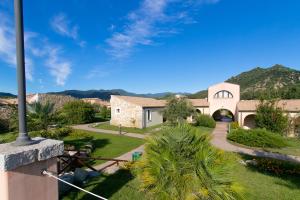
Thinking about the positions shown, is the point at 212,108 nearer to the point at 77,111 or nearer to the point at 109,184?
the point at 77,111

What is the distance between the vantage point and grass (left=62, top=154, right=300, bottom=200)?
611 cm

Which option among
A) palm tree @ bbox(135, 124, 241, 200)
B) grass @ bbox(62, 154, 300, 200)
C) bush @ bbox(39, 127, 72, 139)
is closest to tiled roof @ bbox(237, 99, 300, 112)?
grass @ bbox(62, 154, 300, 200)

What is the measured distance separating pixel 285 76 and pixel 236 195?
300ft

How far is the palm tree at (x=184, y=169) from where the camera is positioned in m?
3.01

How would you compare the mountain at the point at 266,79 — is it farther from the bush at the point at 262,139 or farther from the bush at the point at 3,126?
the bush at the point at 3,126

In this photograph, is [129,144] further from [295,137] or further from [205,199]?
[295,137]

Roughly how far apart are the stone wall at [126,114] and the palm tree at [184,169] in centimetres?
2178

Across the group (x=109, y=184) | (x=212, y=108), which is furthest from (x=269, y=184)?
(x=212, y=108)

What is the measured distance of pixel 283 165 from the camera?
10.5 m

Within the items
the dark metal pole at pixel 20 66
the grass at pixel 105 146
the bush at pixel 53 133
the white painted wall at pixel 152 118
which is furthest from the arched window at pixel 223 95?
the dark metal pole at pixel 20 66

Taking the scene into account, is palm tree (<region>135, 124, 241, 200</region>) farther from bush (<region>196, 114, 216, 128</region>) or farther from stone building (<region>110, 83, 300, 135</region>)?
bush (<region>196, 114, 216, 128</region>)

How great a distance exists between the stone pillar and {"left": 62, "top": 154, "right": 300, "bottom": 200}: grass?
3418 mm

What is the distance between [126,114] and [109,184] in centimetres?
1974

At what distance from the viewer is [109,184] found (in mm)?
7172
